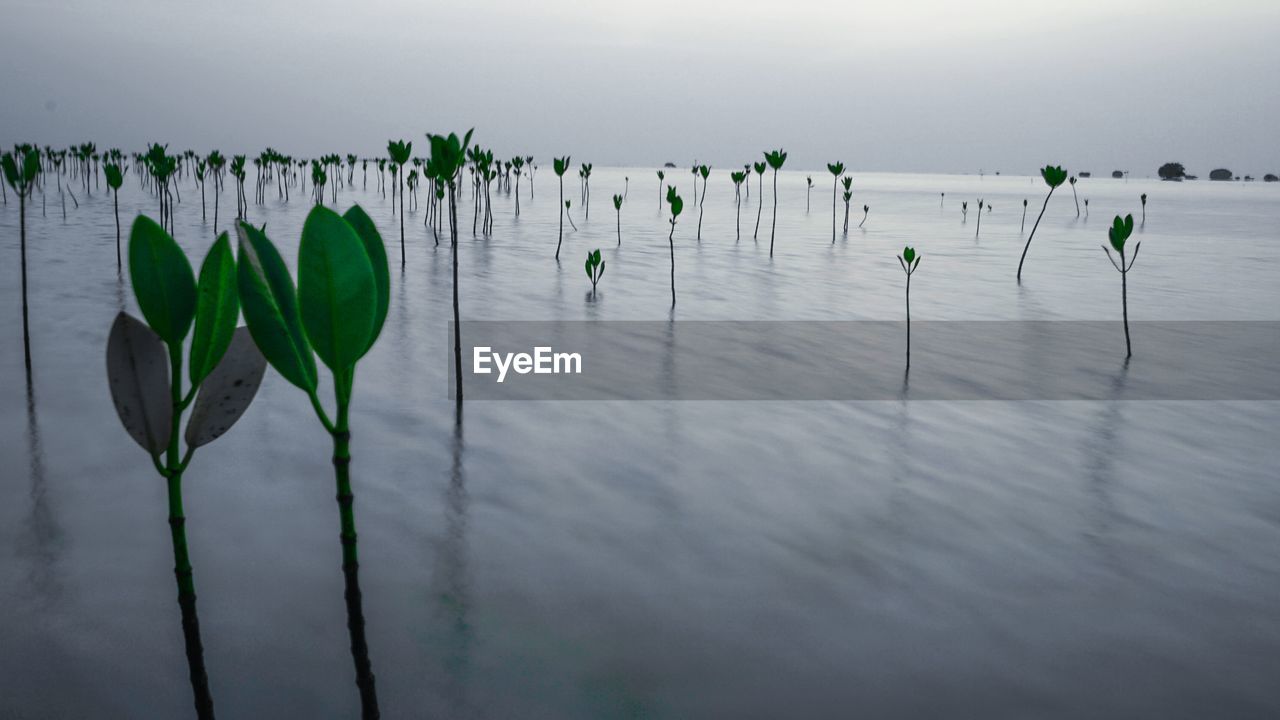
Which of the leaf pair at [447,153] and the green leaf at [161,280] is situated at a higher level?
the leaf pair at [447,153]

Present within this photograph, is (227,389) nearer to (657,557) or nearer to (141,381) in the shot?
(141,381)

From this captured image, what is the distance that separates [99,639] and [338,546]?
2.68ft

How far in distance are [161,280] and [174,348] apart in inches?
5.3

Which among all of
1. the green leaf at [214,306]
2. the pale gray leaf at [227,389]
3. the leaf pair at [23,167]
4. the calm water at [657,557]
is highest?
the leaf pair at [23,167]

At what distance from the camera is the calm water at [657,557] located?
238cm

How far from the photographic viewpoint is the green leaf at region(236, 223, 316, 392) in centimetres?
122

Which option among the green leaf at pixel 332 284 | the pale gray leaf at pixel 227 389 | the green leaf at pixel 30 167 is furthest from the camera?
the green leaf at pixel 30 167

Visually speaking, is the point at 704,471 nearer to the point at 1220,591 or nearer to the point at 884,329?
the point at 1220,591

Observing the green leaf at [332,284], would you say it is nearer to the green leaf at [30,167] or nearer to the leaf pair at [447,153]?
the leaf pair at [447,153]

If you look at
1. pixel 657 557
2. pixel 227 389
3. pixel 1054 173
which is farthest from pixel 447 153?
pixel 1054 173

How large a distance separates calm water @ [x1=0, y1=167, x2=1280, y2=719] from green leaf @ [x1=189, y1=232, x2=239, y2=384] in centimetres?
128

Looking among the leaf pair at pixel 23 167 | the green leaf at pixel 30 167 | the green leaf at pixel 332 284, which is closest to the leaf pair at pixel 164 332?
the green leaf at pixel 332 284

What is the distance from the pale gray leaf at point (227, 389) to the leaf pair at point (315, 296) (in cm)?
19

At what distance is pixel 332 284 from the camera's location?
122 cm
